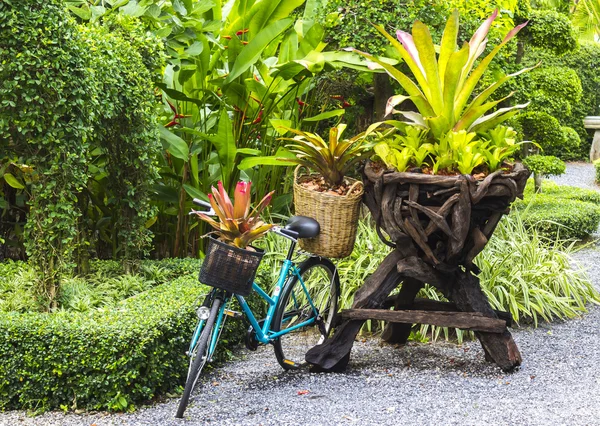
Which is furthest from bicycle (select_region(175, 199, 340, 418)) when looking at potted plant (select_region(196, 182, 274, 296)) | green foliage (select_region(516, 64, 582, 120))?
green foliage (select_region(516, 64, 582, 120))

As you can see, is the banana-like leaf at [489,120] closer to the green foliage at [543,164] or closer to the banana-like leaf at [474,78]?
the banana-like leaf at [474,78]

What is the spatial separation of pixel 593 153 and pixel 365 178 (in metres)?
13.5

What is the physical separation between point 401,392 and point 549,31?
18.9ft

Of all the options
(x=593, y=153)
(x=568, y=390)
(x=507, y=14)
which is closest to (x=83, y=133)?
(x=568, y=390)

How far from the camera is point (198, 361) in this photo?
12.5ft

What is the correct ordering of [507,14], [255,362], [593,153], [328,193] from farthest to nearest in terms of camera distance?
[593,153] < [507,14] < [255,362] < [328,193]

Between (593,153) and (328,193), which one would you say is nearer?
(328,193)

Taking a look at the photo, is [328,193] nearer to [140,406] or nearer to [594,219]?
[140,406]

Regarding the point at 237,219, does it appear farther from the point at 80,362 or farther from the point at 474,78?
the point at 474,78

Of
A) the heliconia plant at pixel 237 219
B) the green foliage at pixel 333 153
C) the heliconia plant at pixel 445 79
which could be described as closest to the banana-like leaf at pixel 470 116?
the heliconia plant at pixel 445 79

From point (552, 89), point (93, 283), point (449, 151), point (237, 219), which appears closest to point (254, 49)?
point (93, 283)

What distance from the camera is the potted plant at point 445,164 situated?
423 centimetres

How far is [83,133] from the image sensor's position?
4590mm

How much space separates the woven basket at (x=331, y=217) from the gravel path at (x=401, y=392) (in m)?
0.76
